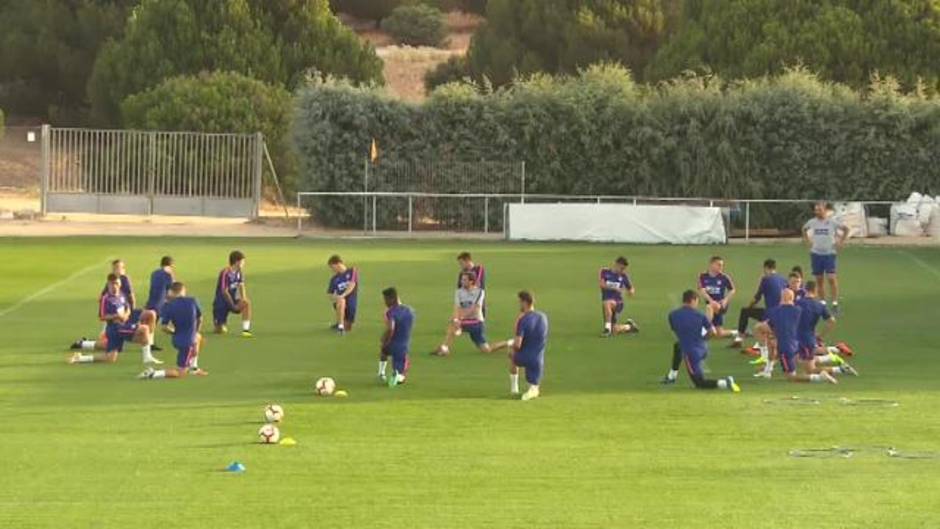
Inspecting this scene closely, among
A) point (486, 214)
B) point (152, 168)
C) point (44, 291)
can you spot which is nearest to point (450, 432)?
point (44, 291)

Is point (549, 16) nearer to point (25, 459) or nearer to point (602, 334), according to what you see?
point (602, 334)

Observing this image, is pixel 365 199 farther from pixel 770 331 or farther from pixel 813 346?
pixel 813 346

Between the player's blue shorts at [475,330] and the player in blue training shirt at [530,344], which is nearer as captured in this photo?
the player in blue training shirt at [530,344]

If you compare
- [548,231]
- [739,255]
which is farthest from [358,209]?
[739,255]

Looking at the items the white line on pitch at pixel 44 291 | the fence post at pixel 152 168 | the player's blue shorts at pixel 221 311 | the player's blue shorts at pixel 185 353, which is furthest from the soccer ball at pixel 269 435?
the fence post at pixel 152 168

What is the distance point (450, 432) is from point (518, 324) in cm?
294

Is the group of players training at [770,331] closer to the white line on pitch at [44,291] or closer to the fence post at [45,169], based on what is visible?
the white line on pitch at [44,291]

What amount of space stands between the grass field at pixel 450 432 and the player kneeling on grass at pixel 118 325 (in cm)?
36

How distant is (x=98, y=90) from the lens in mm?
75500

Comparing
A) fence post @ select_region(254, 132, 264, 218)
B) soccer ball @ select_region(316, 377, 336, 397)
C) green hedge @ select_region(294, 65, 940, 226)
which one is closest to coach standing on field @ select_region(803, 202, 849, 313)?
soccer ball @ select_region(316, 377, 336, 397)

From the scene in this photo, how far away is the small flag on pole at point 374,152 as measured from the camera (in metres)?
53.8

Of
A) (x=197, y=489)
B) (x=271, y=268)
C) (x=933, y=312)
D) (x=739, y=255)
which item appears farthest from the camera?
(x=739, y=255)

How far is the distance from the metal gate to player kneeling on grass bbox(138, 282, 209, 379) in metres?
29.8

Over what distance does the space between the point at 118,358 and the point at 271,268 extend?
1356 centimetres
